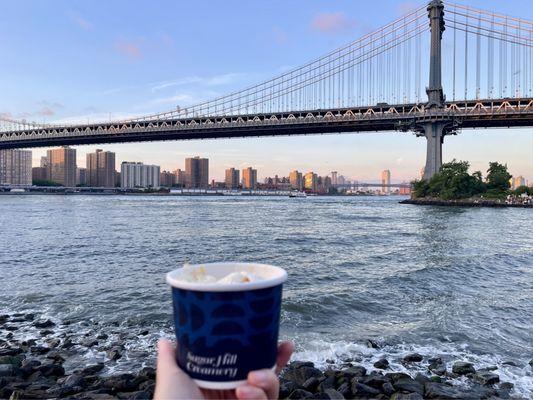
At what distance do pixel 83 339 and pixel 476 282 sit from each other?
935cm

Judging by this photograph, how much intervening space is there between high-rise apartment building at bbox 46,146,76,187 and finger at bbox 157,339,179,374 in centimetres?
15290

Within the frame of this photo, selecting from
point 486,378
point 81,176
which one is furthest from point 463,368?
point 81,176

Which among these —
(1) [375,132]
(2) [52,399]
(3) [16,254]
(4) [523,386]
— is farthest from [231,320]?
(1) [375,132]

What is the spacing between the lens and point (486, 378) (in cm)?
527

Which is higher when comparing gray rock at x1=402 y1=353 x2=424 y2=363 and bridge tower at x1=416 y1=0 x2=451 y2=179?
bridge tower at x1=416 y1=0 x2=451 y2=179

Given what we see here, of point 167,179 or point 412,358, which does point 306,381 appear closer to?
point 412,358

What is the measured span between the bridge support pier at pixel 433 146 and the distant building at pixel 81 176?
4914 inches

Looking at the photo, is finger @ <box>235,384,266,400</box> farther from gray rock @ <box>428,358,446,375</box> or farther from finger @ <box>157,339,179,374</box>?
gray rock @ <box>428,358,446,375</box>

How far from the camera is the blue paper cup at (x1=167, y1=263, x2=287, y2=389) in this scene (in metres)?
1.20

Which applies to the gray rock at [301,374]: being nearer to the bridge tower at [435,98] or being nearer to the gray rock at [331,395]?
the gray rock at [331,395]

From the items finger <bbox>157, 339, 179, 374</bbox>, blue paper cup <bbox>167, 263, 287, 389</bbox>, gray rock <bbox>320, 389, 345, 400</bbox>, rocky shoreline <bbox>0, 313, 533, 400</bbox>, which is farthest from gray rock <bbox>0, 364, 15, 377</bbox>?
blue paper cup <bbox>167, 263, 287, 389</bbox>

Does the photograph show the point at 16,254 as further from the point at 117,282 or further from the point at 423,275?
the point at 423,275

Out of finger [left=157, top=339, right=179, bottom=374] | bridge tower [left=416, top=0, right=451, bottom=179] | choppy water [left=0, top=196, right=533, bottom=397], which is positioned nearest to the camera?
finger [left=157, top=339, right=179, bottom=374]

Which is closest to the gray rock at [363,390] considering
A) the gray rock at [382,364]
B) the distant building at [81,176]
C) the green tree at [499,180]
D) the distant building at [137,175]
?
the gray rock at [382,364]
